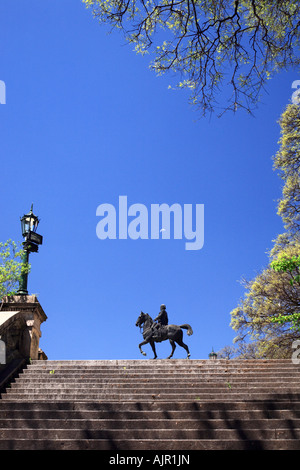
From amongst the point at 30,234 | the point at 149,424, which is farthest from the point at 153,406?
the point at 30,234

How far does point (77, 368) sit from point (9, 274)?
12.3m

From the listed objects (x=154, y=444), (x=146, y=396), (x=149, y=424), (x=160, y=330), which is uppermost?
(x=160, y=330)

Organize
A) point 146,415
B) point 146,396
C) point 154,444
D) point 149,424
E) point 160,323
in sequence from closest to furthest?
1. point 154,444
2. point 149,424
3. point 146,415
4. point 146,396
5. point 160,323

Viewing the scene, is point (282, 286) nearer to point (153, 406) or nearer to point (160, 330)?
point (160, 330)

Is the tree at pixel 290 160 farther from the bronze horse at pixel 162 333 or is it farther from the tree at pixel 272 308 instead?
the bronze horse at pixel 162 333

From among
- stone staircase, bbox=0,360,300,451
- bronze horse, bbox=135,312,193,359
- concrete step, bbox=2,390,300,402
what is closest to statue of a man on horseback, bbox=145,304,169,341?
bronze horse, bbox=135,312,193,359

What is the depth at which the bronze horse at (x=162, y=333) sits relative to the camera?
13.3 metres

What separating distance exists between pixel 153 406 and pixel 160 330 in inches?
268

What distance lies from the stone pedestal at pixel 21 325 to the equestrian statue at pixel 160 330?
12.1 feet

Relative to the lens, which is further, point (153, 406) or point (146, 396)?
point (146, 396)

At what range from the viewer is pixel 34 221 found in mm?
12438

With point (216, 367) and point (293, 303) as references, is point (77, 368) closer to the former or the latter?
point (216, 367)

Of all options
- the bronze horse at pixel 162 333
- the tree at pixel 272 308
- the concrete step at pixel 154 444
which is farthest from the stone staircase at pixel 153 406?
the tree at pixel 272 308

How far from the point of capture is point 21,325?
34.6 ft
